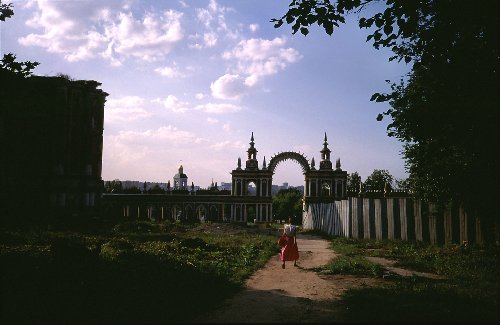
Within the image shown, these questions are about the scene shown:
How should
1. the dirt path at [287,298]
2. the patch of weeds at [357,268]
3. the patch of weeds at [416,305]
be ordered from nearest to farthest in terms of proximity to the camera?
the patch of weeds at [416,305] < the dirt path at [287,298] < the patch of weeds at [357,268]

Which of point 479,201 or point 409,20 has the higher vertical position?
point 409,20

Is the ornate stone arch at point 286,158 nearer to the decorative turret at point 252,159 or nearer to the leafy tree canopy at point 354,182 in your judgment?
the decorative turret at point 252,159

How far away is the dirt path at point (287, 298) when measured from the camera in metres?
5.96

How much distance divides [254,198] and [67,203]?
2479 cm

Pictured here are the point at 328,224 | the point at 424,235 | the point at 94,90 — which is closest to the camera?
the point at 424,235

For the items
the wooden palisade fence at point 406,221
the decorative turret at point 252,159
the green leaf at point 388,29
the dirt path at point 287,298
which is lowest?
the dirt path at point 287,298

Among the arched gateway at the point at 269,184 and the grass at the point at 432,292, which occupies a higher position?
the arched gateway at the point at 269,184

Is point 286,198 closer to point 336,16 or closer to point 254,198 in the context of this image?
point 254,198

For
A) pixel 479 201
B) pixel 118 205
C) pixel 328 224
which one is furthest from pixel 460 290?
pixel 118 205

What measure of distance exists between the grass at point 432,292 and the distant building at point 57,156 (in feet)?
83.3

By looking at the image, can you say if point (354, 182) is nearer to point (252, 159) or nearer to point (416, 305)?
point (252, 159)

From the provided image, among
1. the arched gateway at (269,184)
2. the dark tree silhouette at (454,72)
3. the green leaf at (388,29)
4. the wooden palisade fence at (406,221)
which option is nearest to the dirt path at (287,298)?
the dark tree silhouette at (454,72)

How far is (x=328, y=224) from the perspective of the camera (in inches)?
995

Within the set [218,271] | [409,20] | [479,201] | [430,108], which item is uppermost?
[409,20]
